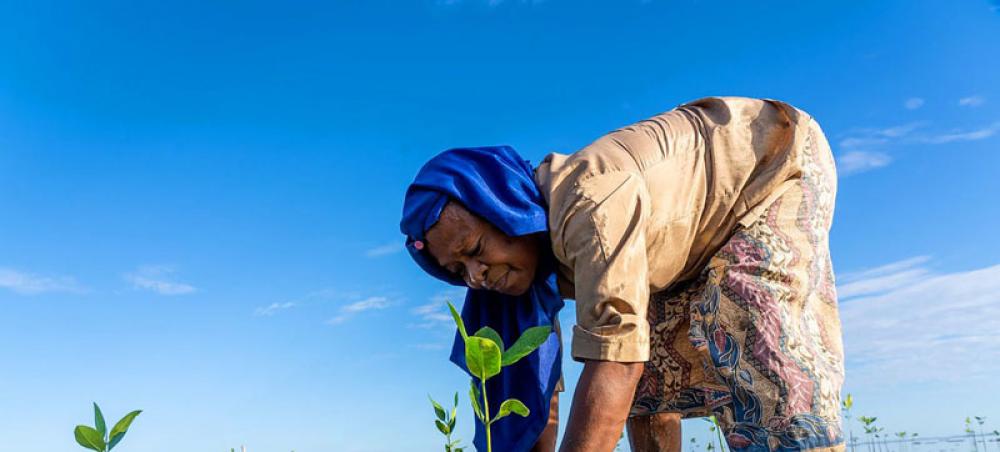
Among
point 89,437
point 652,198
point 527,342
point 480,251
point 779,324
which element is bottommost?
point 89,437

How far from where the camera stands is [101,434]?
99 centimetres

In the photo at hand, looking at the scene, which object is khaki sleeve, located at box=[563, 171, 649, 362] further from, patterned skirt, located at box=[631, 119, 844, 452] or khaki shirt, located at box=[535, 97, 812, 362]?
patterned skirt, located at box=[631, 119, 844, 452]

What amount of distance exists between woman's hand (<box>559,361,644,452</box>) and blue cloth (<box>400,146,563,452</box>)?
286mm

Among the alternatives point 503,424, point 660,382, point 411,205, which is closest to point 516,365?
point 503,424

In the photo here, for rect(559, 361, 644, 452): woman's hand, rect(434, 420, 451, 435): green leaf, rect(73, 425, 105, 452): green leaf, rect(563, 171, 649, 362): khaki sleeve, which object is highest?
rect(563, 171, 649, 362): khaki sleeve

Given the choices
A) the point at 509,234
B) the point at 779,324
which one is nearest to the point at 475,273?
the point at 509,234

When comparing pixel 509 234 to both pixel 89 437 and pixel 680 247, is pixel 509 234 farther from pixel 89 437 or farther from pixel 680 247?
pixel 89 437

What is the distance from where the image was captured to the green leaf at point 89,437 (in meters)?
0.98

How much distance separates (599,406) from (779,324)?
0.57m

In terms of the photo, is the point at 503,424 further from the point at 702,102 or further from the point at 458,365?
the point at 702,102

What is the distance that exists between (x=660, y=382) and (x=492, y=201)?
1092 millimetres

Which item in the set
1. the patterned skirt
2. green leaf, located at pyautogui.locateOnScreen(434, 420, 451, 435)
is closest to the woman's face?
the patterned skirt

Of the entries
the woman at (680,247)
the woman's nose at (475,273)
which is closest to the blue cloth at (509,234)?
the woman at (680,247)

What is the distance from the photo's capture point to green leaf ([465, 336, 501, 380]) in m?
0.90
